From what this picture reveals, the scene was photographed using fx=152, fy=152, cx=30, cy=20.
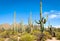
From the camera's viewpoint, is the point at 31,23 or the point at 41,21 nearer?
the point at 41,21

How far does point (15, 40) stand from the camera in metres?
20.6

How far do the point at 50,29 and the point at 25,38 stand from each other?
48.0 ft

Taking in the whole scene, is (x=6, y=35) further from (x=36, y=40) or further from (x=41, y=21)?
(x=41, y=21)

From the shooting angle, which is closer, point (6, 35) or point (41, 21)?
point (41, 21)

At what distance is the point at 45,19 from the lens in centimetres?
1767

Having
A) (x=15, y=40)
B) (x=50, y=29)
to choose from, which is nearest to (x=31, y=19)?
(x=50, y=29)

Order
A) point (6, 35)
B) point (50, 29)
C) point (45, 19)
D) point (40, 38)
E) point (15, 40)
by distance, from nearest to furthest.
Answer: point (45, 19)
point (40, 38)
point (15, 40)
point (6, 35)
point (50, 29)

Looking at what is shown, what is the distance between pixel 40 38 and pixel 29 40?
1790 millimetres

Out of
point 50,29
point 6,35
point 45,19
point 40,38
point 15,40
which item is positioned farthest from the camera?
point 50,29

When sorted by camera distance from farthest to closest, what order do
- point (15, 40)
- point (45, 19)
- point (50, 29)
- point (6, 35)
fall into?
point (50, 29), point (6, 35), point (15, 40), point (45, 19)

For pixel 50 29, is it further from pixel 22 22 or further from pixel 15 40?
pixel 15 40

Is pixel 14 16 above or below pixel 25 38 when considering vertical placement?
above

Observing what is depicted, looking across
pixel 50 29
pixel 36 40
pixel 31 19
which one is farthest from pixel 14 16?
pixel 36 40

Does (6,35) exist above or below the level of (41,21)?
below
